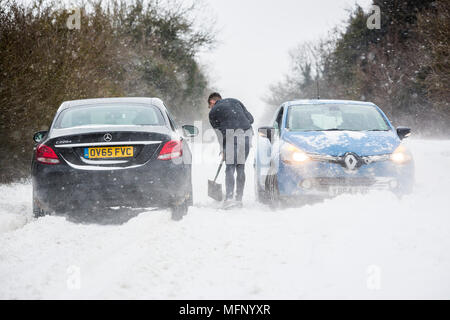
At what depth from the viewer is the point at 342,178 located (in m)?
5.64

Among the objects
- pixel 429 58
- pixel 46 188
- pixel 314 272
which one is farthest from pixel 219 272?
pixel 429 58

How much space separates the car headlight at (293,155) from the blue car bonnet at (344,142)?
58 mm

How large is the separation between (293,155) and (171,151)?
166 centimetres

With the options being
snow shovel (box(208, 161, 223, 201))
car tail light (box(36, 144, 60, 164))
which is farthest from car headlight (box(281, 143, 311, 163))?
car tail light (box(36, 144, 60, 164))

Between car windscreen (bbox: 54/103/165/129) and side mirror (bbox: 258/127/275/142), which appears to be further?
side mirror (bbox: 258/127/275/142)

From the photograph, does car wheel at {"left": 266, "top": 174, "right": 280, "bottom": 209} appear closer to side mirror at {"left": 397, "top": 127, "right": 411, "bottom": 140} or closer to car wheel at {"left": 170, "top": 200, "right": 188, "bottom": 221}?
car wheel at {"left": 170, "top": 200, "right": 188, "bottom": 221}

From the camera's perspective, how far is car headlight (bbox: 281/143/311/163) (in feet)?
19.0

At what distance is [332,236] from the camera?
14.2 feet

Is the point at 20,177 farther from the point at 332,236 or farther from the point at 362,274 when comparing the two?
the point at 362,274

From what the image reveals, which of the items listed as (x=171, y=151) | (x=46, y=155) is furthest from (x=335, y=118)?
(x=46, y=155)

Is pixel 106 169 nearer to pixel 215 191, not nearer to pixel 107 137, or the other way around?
pixel 107 137

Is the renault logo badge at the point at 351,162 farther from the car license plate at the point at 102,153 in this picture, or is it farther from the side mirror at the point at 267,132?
the car license plate at the point at 102,153

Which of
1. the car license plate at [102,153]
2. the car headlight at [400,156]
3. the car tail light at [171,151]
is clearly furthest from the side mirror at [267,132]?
the car license plate at [102,153]

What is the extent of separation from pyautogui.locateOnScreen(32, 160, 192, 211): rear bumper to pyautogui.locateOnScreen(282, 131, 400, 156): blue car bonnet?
1.97m
